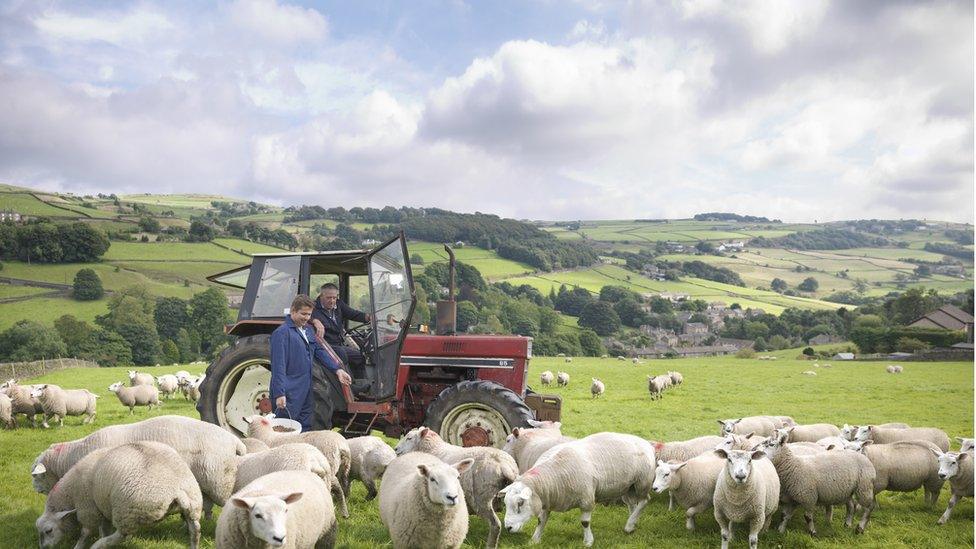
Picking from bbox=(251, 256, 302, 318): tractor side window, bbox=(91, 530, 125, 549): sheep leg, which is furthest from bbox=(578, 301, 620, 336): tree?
bbox=(91, 530, 125, 549): sheep leg

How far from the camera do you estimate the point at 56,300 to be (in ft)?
191

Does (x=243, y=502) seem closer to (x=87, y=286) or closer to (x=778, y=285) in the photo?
(x=87, y=286)

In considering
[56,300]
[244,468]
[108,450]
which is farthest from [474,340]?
[56,300]

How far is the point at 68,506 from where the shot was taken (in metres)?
5.35

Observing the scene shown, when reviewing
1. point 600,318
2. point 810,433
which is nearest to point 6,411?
point 810,433

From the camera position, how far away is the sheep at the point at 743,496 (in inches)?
231

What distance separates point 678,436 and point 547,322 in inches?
2147

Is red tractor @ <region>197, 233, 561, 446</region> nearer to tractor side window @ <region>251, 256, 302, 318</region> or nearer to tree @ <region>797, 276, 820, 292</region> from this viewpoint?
tractor side window @ <region>251, 256, 302, 318</region>

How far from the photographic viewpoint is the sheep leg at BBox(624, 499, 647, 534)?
20.9 feet

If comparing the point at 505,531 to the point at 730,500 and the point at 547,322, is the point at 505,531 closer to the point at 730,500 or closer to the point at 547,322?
the point at 730,500

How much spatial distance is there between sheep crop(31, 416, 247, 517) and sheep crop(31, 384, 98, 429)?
7.70 m

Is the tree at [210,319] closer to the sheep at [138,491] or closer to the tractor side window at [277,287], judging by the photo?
the tractor side window at [277,287]

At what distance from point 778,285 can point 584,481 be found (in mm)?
115658

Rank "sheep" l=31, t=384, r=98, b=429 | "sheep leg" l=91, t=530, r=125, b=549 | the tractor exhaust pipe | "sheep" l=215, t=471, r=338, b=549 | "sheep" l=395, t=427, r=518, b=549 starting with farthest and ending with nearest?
1. "sheep" l=31, t=384, r=98, b=429
2. the tractor exhaust pipe
3. "sheep" l=395, t=427, r=518, b=549
4. "sheep leg" l=91, t=530, r=125, b=549
5. "sheep" l=215, t=471, r=338, b=549
